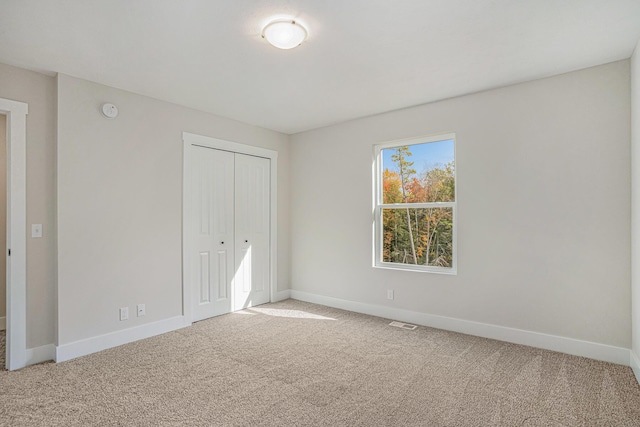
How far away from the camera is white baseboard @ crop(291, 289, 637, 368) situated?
2857mm

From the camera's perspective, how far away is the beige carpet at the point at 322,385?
211 cm

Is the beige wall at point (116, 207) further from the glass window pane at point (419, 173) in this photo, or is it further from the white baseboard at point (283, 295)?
the glass window pane at point (419, 173)

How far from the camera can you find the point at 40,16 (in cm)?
217

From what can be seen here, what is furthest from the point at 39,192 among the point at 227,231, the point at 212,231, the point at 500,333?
the point at 500,333

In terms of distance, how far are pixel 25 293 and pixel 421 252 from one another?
12.7 ft

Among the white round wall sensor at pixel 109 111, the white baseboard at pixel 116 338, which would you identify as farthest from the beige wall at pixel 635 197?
the white round wall sensor at pixel 109 111

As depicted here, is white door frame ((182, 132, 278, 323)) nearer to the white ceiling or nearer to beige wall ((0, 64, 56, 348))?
the white ceiling

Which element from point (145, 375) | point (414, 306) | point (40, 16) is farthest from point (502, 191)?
point (40, 16)

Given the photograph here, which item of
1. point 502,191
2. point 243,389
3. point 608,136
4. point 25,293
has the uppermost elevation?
point 608,136

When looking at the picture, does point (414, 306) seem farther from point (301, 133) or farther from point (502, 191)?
point (301, 133)

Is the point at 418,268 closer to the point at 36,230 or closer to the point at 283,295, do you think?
the point at 283,295

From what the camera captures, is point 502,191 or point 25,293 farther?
point 502,191

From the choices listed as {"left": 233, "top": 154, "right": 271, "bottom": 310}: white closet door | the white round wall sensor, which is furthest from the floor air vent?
the white round wall sensor

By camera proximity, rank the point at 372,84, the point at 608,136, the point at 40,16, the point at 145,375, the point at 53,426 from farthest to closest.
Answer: the point at 372,84 → the point at 608,136 → the point at 145,375 → the point at 40,16 → the point at 53,426
